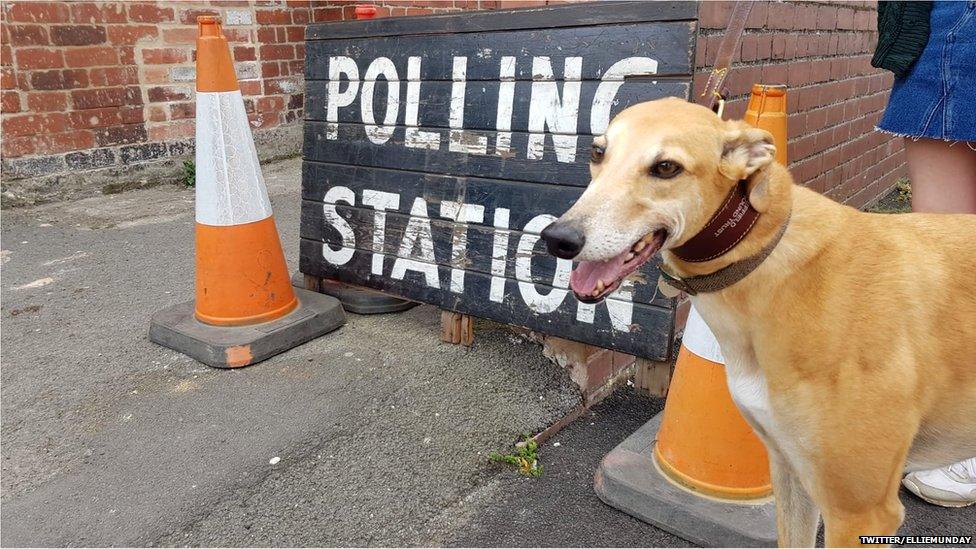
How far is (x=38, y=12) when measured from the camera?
19.3 feet

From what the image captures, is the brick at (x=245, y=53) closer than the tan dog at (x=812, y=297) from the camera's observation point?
No

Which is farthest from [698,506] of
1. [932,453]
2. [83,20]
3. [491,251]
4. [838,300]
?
[83,20]

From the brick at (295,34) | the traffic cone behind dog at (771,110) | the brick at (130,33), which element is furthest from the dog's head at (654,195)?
the brick at (295,34)

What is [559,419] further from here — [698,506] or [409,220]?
[409,220]

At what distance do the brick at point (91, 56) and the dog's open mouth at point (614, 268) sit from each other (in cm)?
638

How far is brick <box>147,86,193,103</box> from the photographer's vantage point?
6824 mm

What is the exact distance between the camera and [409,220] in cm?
370

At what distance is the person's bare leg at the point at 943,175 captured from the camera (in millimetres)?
2420

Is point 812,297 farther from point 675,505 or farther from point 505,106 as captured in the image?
point 505,106

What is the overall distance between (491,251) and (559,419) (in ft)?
2.97

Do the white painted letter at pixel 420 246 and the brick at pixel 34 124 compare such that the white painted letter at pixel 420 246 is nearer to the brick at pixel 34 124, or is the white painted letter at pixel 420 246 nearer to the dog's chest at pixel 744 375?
the dog's chest at pixel 744 375

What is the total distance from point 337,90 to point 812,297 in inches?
121

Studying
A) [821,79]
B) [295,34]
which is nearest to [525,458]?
[821,79]

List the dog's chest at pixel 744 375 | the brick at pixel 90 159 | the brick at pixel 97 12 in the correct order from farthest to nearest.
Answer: the brick at pixel 90 159
the brick at pixel 97 12
the dog's chest at pixel 744 375
